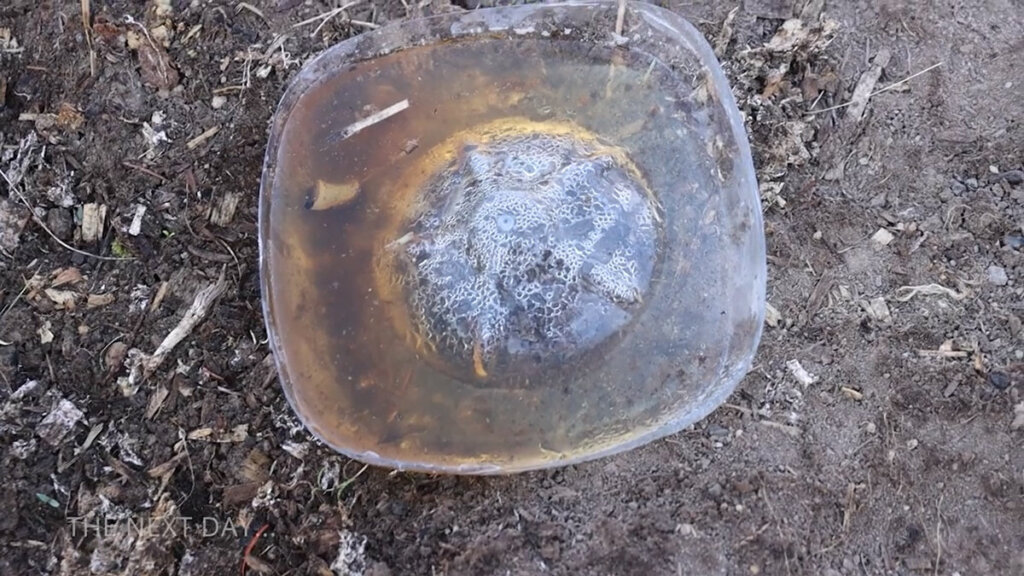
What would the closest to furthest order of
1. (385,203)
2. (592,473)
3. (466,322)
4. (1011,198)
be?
1. (466,322)
2. (385,203)
3. (592,473)
4. (1011,198)

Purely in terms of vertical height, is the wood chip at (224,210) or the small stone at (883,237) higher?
the wood chip at (224,210)

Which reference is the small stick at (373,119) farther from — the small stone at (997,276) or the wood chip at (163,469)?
the small stone at (997,276)

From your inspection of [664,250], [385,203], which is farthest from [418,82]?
[664,250]

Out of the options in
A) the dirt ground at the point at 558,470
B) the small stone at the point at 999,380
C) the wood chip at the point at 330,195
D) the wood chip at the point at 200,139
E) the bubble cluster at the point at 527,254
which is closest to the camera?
the bubble cluster at the point at 527,254

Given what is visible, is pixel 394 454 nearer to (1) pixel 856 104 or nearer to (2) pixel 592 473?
(2) pixel 592 473

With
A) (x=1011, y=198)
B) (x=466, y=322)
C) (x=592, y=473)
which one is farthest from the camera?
(x=1011, y=198)

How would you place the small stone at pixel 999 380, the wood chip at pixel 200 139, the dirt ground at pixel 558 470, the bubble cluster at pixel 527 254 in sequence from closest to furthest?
1. the bubble cluster at pixel 527 254
2. the dirt ground at pixel 558 470
3. the small stone at pixel 999 380
4. the wood chip at pixel 200 139

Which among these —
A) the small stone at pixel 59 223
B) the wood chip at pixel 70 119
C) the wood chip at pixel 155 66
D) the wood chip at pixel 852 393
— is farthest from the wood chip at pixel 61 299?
the wood chip at pixel 852 393
